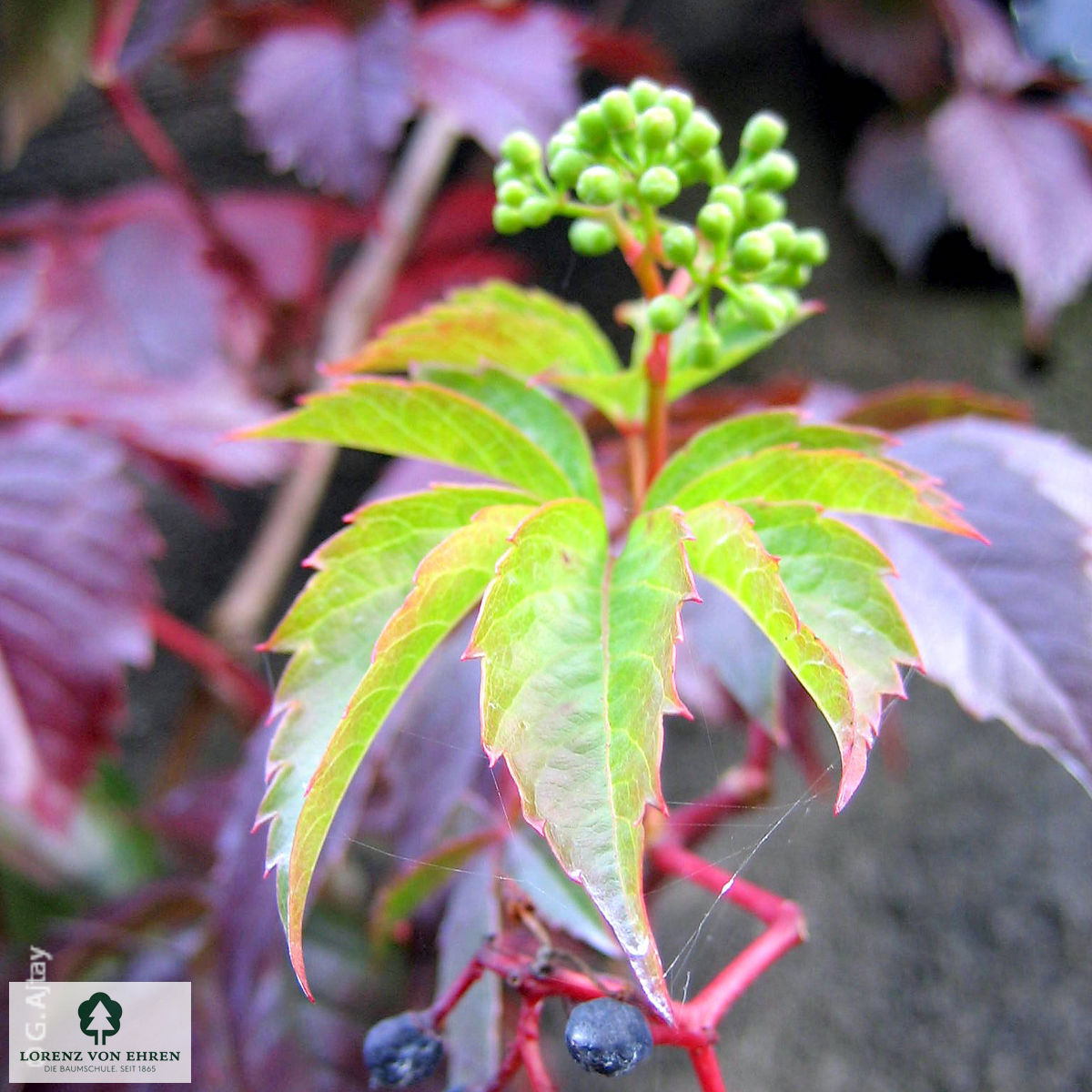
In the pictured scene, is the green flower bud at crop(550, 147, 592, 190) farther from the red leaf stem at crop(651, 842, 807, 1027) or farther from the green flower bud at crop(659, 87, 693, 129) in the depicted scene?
the red leaf stem at crop(651, 842, 807, 1027)

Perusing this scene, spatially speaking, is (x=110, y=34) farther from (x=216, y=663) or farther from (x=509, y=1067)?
(x=509, y=1067)

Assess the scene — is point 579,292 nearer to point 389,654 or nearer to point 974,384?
point 974,384

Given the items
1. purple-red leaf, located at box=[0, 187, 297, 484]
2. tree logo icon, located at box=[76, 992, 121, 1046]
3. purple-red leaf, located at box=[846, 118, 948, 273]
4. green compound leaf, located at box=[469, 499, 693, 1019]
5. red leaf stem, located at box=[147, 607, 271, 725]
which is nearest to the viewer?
green compound leaf, located at box=[469, 499, 693, 1019]

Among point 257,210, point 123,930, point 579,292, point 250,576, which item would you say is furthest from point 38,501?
point 579,292

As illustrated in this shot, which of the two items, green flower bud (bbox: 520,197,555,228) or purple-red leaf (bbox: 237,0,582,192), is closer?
green flower bud (bbox: 520,197,555,228)

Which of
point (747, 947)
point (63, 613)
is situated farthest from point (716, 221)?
point (63, 613)

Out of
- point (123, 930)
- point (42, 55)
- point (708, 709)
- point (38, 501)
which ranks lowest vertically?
point (123, 930)

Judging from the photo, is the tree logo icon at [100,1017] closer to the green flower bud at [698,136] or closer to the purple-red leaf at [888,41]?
the green flower bud at [698,136]

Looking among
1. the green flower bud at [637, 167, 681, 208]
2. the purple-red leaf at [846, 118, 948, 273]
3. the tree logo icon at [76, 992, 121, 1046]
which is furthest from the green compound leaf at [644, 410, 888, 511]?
the purple-red leaf at [846, 118, 948, 273]
